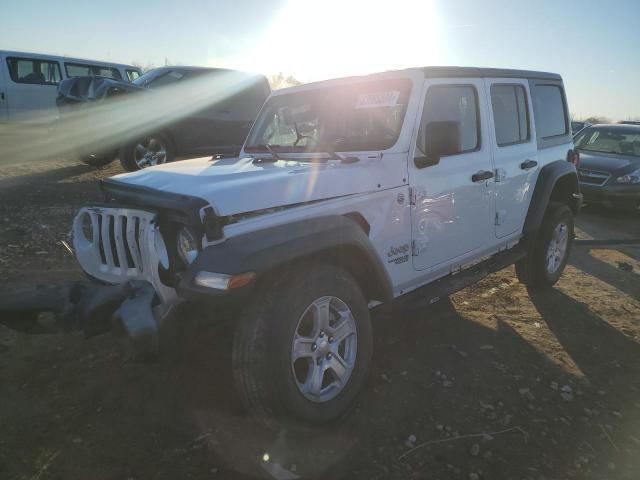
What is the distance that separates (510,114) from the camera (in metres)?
4.08

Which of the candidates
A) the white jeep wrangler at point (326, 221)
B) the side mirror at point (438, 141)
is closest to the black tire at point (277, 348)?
the white jeep wrangler at point (326, 221)

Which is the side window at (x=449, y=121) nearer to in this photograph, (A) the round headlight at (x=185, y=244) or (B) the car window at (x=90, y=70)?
(A) the round headlight at (x=185, y=244)

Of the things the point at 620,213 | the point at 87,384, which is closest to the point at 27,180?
the point at 87,384

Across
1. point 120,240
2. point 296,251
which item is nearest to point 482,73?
point 296,251

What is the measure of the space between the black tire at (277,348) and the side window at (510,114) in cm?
232

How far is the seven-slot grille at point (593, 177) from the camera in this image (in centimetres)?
843

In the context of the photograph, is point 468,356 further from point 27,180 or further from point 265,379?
point 27,180

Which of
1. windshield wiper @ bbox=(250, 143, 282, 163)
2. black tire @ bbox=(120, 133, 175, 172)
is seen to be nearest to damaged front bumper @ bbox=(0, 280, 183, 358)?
windshield wiper @ bbox=(250, 143, 282, 163)

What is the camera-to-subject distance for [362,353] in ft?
8.79

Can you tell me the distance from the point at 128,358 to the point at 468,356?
92.2 inches

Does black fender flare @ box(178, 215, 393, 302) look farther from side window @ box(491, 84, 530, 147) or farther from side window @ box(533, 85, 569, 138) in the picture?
side window @ box(533, 85, 569, 138)

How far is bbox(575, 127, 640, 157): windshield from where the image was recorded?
29.7 feet

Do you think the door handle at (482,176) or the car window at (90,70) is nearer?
the door handle at (482,176)

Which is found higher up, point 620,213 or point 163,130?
point 163,130
